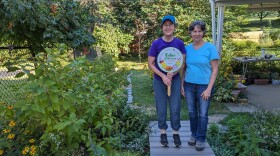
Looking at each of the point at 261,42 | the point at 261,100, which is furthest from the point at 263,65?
the point at 261,42

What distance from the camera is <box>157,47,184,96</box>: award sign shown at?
3.38 metres

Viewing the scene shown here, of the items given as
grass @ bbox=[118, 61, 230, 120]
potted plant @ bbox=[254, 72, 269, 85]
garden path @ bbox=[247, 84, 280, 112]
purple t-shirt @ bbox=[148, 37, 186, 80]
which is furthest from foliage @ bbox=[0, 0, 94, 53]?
potted plant @ bbox=[254, 72, 269, 85]

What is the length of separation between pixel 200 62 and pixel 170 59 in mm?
331

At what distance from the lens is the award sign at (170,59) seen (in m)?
3.38

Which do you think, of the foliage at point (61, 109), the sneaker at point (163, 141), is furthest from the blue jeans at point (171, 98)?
the foliage at point (61, 109)

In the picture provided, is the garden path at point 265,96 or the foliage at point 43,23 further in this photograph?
the garden path at point 265,96

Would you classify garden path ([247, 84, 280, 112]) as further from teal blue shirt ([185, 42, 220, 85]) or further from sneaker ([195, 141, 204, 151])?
teal blue shirt ([185, 42, 220, 85])

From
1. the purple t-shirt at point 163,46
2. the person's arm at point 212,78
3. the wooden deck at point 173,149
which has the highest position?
the purple t-shirt at point 163,46

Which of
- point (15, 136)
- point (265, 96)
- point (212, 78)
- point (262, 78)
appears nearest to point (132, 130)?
point (212, 78)

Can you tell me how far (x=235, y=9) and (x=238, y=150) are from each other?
11.4 meters

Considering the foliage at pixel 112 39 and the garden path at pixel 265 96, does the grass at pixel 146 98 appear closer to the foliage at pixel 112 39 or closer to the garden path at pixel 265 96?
the garden path at pixel 265 96

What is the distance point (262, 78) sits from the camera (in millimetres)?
9141

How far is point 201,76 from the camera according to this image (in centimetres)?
340

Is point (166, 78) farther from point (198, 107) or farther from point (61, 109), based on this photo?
point (61, 109)
